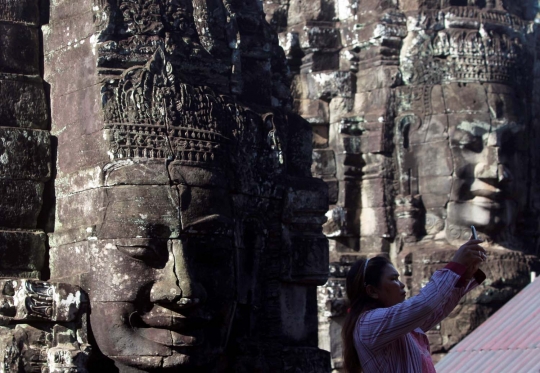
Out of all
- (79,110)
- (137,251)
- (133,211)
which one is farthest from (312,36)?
(137,251)

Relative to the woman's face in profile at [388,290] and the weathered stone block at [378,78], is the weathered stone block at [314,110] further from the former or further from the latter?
the woman's face in profile at [388,290]

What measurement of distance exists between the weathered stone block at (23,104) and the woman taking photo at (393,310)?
315 cm

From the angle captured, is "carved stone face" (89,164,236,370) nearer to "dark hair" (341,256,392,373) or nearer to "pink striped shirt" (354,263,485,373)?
"dark hair" (341,256,392,373)

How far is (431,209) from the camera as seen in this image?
1827 cm

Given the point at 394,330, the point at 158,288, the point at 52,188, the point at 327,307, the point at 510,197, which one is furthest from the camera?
the point at 510,197

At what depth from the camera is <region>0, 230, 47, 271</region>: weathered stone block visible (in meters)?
8.08

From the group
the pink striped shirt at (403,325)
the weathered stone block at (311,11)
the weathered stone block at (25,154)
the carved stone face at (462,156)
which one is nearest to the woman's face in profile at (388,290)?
the pink striped shirt at (403,325)

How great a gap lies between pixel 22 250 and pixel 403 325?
10.7ft

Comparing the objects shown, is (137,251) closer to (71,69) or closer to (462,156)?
(71,69)

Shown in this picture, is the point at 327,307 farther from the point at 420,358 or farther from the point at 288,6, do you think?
the point at 420,358

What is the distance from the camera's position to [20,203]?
820 cm

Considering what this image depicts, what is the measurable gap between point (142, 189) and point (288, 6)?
1145cm

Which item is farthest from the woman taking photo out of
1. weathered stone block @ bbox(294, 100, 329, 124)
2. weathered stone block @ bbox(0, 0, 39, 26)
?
weathered stone block @ bbox(294, 100, 329, 124)

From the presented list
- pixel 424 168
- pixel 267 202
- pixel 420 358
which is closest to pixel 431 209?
pixel 424 168
